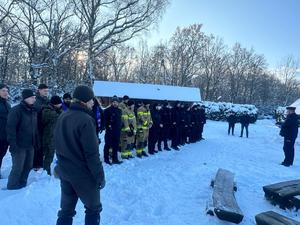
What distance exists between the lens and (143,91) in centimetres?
3791

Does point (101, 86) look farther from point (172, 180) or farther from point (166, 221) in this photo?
point (166, 221)

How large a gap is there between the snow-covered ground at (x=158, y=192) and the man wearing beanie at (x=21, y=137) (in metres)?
0.28

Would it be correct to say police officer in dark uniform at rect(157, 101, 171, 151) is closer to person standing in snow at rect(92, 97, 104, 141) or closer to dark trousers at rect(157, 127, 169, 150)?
dark trousers at rect(157, 127, 169, 150)

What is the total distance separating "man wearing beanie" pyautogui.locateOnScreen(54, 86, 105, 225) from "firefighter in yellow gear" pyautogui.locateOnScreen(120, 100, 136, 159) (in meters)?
6.65

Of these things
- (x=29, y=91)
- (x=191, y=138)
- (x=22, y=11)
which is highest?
(x=22, y=11)

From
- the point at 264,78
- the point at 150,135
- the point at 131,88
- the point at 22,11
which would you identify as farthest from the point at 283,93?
the point at 150,135

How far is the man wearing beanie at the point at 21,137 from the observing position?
671 centimetres

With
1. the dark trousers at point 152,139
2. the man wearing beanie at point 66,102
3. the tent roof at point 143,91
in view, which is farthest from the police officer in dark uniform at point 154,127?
the tent roof at point 143,91

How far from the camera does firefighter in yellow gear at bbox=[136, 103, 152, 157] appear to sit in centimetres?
1192

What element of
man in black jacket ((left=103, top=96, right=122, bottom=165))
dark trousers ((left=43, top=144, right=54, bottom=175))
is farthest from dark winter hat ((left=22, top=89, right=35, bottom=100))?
man in black jacket ((left=103, top=96, right=122, bottom=165))

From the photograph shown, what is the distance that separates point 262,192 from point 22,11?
25.1 metres

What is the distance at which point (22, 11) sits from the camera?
28031 mm

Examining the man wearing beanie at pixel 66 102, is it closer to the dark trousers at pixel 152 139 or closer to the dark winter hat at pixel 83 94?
the dark trousers at pixel 152 139

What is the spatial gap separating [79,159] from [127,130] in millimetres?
6943
